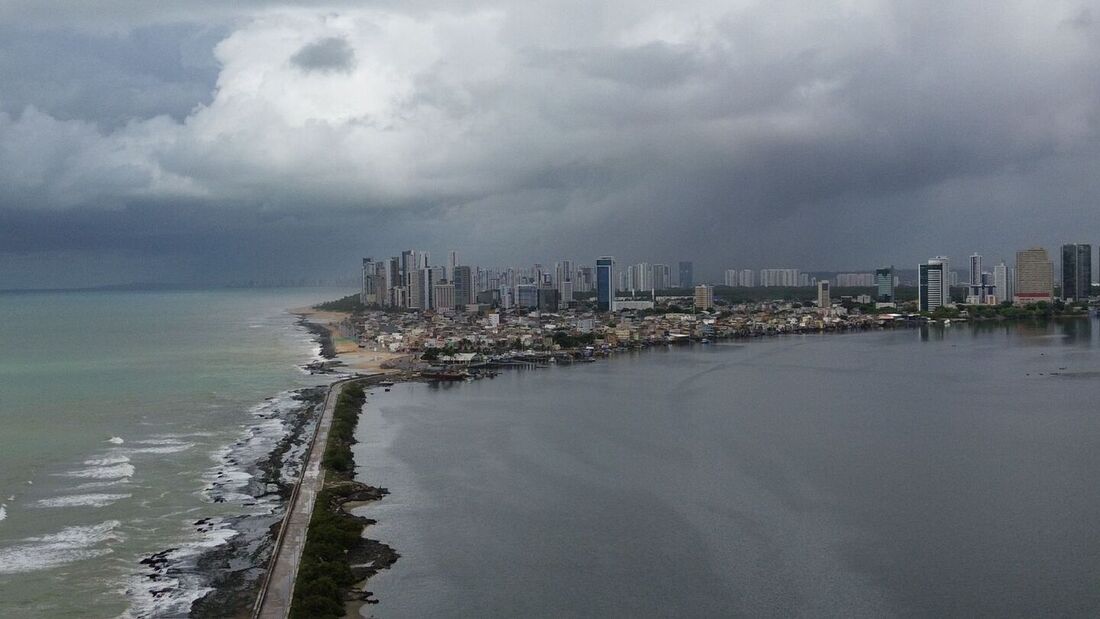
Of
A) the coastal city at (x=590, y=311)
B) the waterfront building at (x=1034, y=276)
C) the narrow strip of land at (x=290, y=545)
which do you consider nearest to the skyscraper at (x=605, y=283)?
the coastal city at (x=590, y=311)

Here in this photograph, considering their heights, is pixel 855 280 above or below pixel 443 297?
above

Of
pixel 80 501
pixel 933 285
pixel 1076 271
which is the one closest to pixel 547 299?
pixel 933 285

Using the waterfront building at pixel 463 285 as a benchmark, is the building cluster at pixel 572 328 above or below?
below

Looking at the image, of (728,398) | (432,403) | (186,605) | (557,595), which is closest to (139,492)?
(186,605)

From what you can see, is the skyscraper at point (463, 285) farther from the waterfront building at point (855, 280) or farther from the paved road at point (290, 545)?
the waterfront building at point (855, 280)

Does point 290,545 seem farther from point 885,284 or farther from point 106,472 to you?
point 885,284

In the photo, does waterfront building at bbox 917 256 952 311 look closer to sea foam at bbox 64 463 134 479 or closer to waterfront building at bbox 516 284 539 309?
waterfront building at bbox 516 284 539 309

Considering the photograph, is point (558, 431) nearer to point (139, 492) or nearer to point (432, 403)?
point (432, 403)
